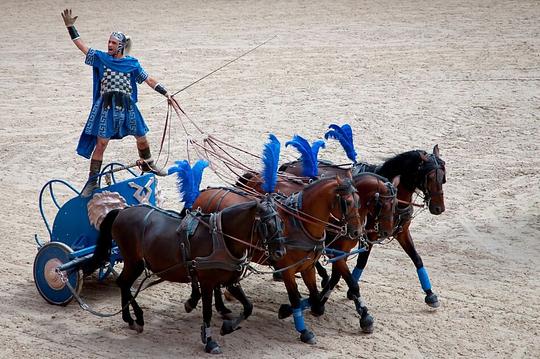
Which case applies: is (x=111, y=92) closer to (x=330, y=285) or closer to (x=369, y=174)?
(x=369, y=174)

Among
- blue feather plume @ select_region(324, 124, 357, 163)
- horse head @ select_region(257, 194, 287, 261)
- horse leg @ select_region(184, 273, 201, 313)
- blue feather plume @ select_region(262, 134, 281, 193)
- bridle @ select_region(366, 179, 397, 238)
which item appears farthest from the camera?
blue feather plume @ select_region(324, 124, 357, 163)

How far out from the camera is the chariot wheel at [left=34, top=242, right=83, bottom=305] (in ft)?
27.1

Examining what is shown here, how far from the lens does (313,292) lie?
26.3ft

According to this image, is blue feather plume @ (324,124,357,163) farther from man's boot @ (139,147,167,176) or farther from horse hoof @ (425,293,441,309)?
man's boot @ (139,147,167,176)

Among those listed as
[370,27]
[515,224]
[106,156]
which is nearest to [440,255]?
[515,224]

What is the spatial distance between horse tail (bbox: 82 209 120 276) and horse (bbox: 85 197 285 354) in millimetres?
15

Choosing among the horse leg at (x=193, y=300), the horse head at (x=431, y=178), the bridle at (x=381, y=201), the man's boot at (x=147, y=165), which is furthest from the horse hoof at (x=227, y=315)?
the horse head at (x=431, y=178)

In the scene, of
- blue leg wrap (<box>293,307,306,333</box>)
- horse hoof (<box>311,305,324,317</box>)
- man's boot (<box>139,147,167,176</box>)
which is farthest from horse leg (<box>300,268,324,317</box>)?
man's boot (<box>139,147,167,176</box>)

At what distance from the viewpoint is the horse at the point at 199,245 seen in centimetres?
727

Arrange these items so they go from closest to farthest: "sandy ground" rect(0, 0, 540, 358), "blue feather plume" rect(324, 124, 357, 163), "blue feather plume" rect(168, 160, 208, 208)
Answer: "blue feather plume" rect(168, 160, 208, 208), "sandy ground" rect(0, 0, 540, 358), "blue feather plume" rect(324, 124, 357, 163)

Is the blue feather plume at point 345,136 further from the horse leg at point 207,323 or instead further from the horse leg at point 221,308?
the horse leg at point 207,323

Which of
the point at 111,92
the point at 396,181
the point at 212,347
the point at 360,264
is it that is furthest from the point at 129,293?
the point at 396,181

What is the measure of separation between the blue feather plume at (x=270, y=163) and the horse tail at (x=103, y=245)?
1192 mm

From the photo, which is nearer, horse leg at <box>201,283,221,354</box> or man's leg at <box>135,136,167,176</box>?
horse leg at <box>201,283,221,354</box>
